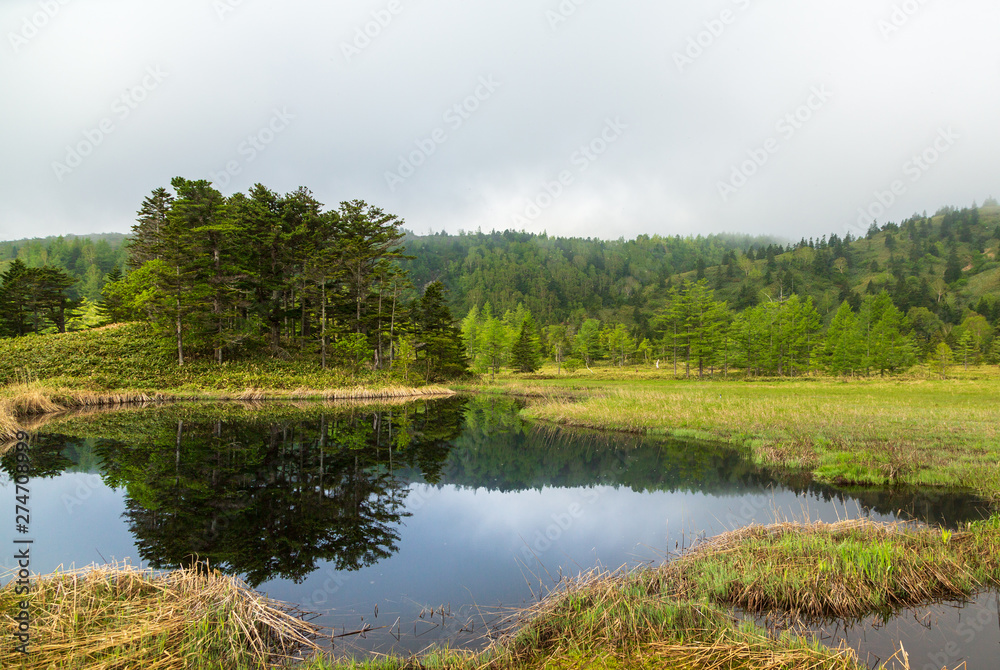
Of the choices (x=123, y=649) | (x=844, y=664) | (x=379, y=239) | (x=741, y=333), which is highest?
(x=379, y=239)

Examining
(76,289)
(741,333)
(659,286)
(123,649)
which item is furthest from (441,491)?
(659,286)

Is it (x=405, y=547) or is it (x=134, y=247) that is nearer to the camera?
(x=405, y=547)

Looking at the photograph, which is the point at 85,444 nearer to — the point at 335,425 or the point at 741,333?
the point at 335,425

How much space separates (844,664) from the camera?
4543mm

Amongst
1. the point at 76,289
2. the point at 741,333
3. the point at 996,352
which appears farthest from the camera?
the point at 76,289

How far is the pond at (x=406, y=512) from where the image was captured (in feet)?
23.4

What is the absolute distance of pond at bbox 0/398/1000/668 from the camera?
7129mm

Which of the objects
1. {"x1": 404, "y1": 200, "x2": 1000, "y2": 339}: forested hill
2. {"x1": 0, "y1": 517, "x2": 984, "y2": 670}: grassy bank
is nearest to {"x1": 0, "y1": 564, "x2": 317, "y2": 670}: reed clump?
{"x1": 0, "y1": 517, "x2": 984, "y2": 670}: grassy bank

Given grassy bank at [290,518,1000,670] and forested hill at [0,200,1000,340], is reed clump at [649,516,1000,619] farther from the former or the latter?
forested hill at [0,200,1000,340]

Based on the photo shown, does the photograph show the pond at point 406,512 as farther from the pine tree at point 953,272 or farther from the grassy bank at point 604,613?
the pine tree at point 953,272

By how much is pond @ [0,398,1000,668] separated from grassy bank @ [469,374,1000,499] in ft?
4.44

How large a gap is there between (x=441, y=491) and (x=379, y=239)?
109ft

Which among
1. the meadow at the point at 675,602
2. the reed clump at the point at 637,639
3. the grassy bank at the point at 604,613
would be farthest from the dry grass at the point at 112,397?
the reed clump at the point at 637,639

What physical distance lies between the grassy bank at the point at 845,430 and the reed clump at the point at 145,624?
15.6 meters
